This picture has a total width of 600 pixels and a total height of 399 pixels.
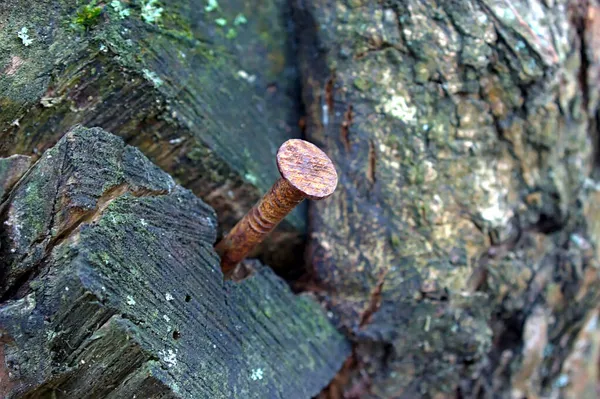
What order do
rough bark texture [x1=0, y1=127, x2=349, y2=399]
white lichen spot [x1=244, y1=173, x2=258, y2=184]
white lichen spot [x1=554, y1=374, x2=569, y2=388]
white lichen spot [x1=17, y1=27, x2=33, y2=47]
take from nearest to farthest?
rough bark texture [x1=0, y1=127, x2=349, y2=399], white lichen spot [x1=17, y1=27, x2=33, y2=47], white lichen spot [x1=244, y1=173, x2=258, y2=184], white lichen spot [x1=554, y1=374, x2=569, y2=388]

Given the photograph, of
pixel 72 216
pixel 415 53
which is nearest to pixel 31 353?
pixel 72 216

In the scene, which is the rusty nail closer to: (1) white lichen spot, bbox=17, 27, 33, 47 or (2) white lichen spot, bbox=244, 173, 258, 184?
(2) white lichen spot, bbox=244, 173, 258, 184

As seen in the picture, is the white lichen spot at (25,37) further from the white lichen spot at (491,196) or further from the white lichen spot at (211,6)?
the white lichen spot at (491,196)

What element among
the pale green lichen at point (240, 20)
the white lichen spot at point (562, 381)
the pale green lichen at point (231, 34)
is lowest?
the white lichen spot at point (562, 381)

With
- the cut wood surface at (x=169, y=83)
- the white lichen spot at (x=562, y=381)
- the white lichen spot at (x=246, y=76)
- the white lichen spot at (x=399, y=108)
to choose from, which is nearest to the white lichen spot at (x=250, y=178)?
the cut wood surface at (x=169, y=83)

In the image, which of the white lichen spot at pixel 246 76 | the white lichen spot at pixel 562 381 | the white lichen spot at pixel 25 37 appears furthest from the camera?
the white lichen spot at pixel 562 381

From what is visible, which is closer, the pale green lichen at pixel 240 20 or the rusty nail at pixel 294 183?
the rusty nail at pixel 294 183

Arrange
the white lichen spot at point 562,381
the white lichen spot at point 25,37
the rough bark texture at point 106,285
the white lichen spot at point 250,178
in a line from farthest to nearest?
the white lichen spot at point 562,381
the white lichen spot at point 250,178
the white lichen spot at point 25,37
the rough bark texture at point 106,285

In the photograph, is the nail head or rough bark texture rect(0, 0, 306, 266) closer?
the nail head

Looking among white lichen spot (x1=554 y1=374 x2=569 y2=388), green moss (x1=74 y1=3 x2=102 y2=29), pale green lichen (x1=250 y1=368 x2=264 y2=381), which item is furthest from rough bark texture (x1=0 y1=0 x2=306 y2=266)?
white lichen spot (x1=554 y1=374 x2=569 y2=388)
